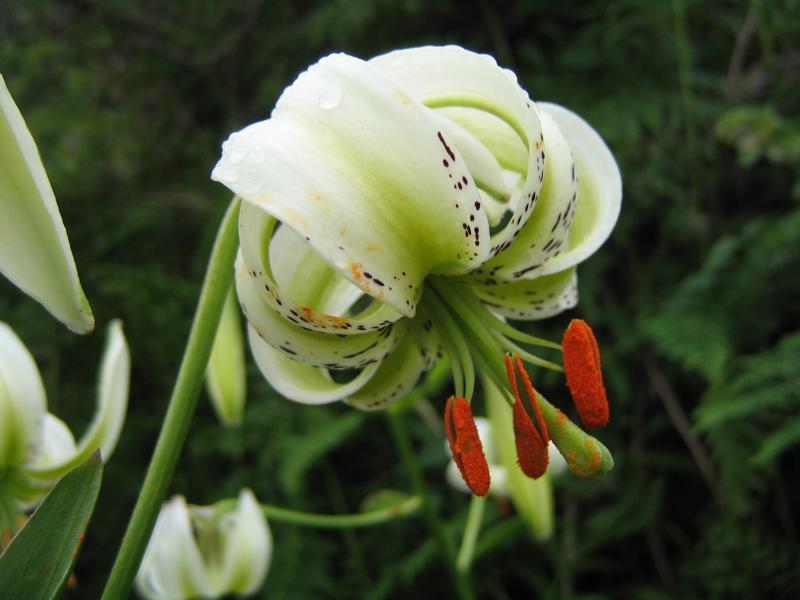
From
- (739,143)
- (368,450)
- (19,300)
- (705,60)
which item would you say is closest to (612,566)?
(368,450)

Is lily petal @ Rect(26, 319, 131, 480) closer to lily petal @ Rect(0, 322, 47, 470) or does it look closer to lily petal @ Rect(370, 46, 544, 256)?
lily petal @ Rect(0, 322, 47, 470)

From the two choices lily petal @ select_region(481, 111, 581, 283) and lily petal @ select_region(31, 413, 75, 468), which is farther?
lily petal @ select_region(31, 413, 75, 468)

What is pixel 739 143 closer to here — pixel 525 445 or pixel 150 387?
pixel 525 445

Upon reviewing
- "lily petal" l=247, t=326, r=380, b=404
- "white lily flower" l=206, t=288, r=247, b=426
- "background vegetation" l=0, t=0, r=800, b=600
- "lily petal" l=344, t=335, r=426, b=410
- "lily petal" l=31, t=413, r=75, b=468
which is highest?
"lily petal" l=247, t=326, r=380, b=404

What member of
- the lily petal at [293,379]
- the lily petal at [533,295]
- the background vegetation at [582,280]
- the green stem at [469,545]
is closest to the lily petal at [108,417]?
the lily petal at [293,379]

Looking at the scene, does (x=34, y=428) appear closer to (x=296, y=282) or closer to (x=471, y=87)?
(x=296, y=282)

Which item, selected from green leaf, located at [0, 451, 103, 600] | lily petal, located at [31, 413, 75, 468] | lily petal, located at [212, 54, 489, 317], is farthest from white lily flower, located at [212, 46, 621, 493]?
lily petal, located at [31, 413, 75, 468]

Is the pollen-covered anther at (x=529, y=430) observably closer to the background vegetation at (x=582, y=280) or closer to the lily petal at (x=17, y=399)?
the lily petal at (x=17, y=399)
